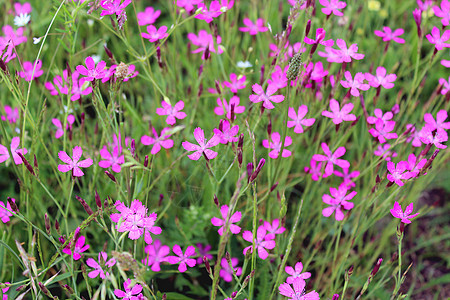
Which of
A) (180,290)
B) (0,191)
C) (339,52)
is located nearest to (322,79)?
(339,52)

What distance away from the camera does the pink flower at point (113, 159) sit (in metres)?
1.35

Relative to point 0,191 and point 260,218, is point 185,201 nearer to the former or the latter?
point 260,218

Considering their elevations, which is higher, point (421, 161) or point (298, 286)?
point (421, 161)

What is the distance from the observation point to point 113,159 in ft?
4.62

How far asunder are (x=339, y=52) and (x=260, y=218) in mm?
621

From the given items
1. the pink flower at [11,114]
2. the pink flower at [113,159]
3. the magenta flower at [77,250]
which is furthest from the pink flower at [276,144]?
the pink flower at [11,114]

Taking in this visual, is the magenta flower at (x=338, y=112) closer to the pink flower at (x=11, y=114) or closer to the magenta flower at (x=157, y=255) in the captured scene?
the magenta flower at (x=157, y=255)

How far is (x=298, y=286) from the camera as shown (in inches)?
45.7

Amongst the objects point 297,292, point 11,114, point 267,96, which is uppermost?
point 267,96

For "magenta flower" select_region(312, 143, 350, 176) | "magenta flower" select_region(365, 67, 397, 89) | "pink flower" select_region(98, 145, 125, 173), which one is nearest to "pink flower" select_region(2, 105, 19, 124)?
"pink flower" select_region(98, 145, 125, 173)

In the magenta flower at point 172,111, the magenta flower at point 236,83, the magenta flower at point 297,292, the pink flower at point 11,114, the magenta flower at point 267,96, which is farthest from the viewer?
Result: the pink flower at point 11,114

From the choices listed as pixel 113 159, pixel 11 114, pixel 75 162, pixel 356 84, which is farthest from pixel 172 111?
pixel 11 114

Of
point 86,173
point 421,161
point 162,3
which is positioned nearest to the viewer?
point 421,161

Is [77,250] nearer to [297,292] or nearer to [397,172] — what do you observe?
[297,292]
